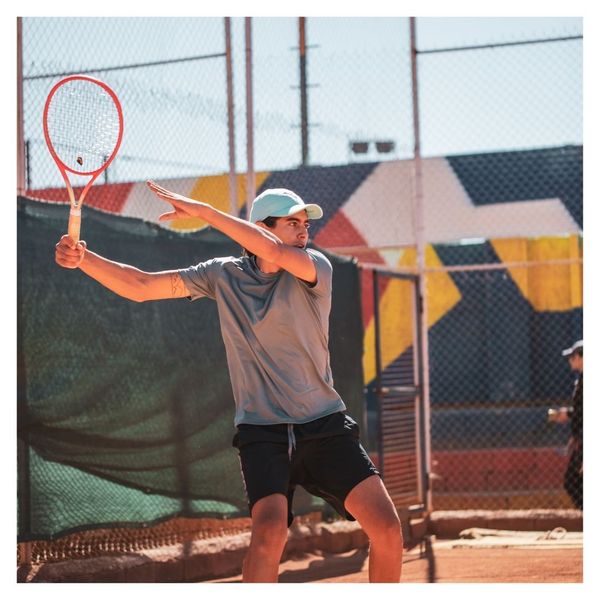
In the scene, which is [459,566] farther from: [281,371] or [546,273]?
[546,273]

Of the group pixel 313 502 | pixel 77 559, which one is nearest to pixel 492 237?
pixel 313 502

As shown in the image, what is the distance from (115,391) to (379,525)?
2716 millimetres

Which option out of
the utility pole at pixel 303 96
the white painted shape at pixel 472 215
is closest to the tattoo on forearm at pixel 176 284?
the utility pole at pixel 303 96

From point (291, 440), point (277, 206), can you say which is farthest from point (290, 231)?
point (291, 440)

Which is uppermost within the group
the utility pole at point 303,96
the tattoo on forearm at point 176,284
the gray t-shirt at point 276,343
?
the utility pole at point 303,96

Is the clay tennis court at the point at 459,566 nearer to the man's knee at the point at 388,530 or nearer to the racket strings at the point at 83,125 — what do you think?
the man's knee at the point at 388,530

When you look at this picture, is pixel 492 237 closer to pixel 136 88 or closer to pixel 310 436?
pixel 136 88

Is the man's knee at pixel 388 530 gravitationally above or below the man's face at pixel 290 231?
below

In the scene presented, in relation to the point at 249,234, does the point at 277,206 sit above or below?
above

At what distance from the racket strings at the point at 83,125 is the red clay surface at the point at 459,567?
9.92ft

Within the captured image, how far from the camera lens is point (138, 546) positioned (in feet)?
22.6

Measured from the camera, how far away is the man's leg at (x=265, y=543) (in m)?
4.25

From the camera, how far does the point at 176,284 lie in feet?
15.3

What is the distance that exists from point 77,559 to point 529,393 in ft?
30.7
